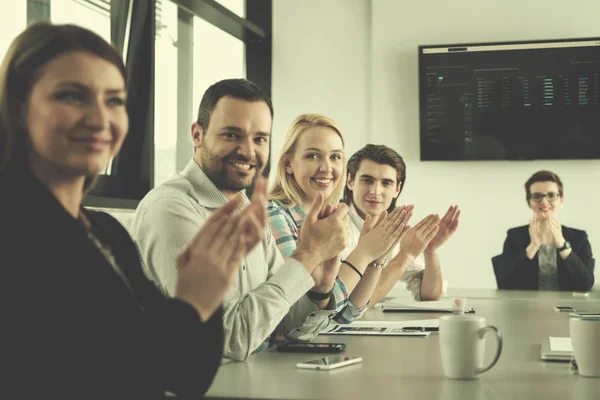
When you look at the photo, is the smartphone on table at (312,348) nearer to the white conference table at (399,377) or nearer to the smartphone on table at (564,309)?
the white conference table at (399,377)

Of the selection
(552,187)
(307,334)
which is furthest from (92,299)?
(552,187)

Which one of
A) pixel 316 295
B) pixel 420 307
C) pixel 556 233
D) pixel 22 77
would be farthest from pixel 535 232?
pixel 22 77

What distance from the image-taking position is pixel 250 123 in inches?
74.9

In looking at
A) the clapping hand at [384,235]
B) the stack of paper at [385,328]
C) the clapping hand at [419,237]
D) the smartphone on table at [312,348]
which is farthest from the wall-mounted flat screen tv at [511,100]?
the smartphone on table at [312,348]

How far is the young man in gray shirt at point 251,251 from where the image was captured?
158cm

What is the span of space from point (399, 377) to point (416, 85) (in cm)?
363

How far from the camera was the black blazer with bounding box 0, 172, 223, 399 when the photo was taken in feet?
2.92

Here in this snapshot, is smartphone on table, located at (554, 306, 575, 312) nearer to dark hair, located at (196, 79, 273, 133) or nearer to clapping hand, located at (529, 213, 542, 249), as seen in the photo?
dark hair, located at (196, 79, 273, 133)

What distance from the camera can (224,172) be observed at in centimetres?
191

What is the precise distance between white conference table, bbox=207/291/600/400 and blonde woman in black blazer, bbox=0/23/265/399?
0.20 m

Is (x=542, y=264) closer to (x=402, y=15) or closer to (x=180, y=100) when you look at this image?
(x=402, y=15)

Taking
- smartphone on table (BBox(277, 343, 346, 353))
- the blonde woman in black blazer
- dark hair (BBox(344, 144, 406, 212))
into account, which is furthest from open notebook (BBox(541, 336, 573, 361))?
dark hair (BBox(344, 144, 406, 212))

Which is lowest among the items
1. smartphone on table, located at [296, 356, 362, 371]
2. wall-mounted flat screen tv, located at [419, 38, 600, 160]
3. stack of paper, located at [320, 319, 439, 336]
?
stack of paper, located at [320, 319, 439, 336]

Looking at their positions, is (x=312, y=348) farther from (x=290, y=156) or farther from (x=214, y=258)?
(x=290, y=156)
